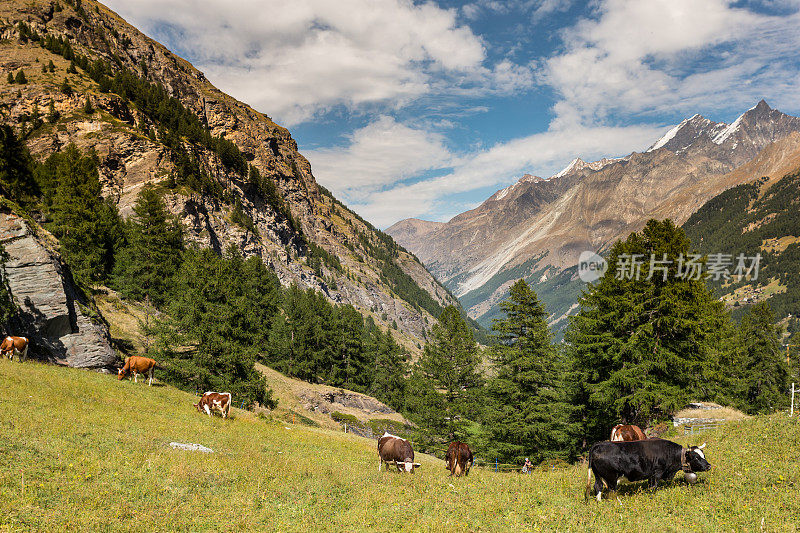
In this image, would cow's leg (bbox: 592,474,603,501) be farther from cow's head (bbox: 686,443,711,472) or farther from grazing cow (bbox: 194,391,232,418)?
grazing cow (bbox: 194,391,232,418)

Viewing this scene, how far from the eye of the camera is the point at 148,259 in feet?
179

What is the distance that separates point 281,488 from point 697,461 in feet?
49.6

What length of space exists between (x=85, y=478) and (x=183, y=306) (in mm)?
30966

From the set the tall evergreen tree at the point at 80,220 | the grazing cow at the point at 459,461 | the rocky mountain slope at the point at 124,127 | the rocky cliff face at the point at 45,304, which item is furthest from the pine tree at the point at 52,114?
the grazing cow at the point at 459,461

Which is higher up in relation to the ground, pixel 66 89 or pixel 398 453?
pixel 66 89

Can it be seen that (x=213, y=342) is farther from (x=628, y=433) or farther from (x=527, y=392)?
(x=628, y=433)

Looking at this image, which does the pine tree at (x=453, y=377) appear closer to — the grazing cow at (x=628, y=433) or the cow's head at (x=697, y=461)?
the grazing cow at (x=628, y=433)

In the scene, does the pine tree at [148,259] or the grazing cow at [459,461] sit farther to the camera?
the pine tree at [148,259]

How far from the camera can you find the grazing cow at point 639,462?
13.3 meters

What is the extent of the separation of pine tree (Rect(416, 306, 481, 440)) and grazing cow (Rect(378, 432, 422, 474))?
69.5 feet

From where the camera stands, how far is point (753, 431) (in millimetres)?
20188

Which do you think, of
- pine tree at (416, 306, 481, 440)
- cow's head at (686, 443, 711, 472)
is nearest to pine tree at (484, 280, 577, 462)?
pine tree at (416, 306, 481, 440)

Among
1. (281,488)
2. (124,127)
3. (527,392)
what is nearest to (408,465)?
(281,488)

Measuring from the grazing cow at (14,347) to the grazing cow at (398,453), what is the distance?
24913 mm
